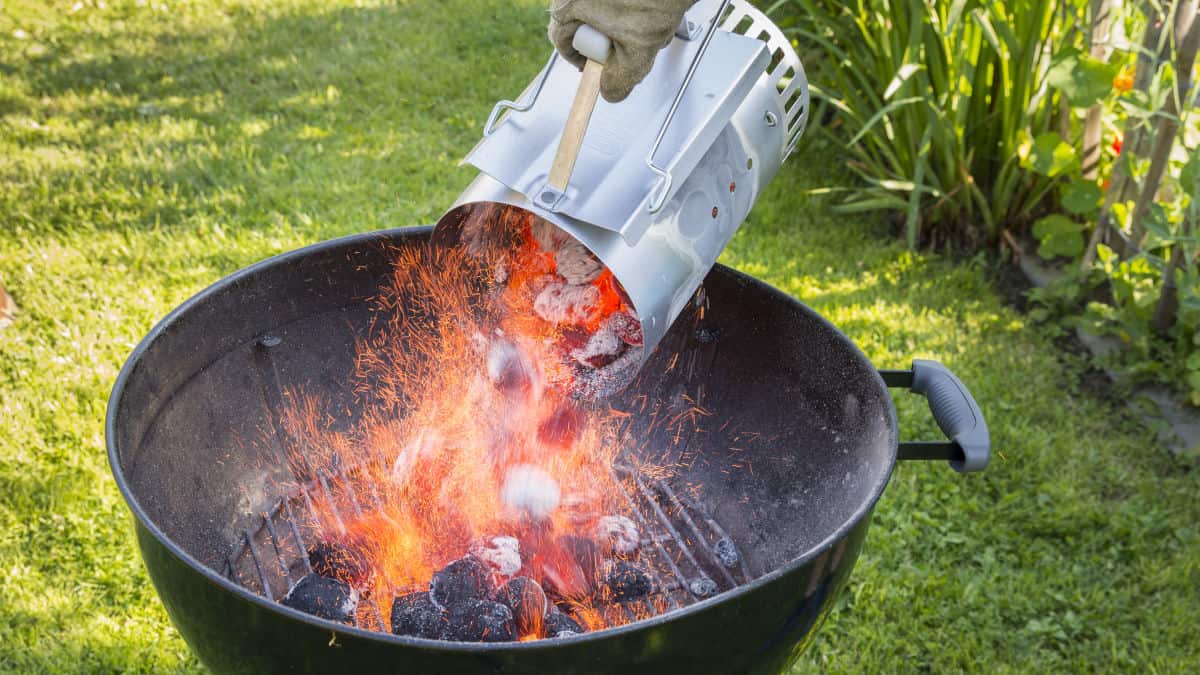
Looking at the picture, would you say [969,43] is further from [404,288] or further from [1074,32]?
[404,288]

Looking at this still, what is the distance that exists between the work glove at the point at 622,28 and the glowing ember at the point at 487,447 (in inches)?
13.0

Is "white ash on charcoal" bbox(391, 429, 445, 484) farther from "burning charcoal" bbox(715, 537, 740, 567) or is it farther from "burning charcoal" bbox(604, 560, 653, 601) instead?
"burning charcoal" bbox(715, 537, 740, 567)

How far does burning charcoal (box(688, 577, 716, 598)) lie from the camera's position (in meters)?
1.75

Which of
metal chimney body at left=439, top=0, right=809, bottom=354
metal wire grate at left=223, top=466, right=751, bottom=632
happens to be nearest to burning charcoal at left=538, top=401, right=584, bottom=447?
metal wire grate at left=223, top=466, right=751, bottom=632

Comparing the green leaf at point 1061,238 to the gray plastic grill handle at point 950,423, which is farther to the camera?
the green leaf at point 1061,238

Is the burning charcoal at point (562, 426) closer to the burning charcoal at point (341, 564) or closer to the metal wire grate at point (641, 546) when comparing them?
the metal wire grate at point (641, 546)

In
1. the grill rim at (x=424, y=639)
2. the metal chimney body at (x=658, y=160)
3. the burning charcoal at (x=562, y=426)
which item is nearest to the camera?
the grill rim at (x=424, y=639)

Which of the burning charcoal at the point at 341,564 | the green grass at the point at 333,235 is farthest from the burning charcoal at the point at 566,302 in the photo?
the green grass at the point at 333,235

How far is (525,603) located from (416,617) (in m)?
0.18

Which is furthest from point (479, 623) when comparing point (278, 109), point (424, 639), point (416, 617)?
point (278, 109)

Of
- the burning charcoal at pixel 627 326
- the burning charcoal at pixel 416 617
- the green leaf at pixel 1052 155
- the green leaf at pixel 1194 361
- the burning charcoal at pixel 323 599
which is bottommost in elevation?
the green leaf at pixel 1194 361

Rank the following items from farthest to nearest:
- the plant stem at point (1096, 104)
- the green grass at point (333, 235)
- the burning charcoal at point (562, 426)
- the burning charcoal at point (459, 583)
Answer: the plant stem at point (1096, 104) → the green grass at point (333, 235) → the burning charcoal at point (562, 426) → the burning charcoal at point (459, 583)

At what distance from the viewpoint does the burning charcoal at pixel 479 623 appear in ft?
4.79

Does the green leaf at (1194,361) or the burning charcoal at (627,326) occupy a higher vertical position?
the burning charcoal at (627,326)
